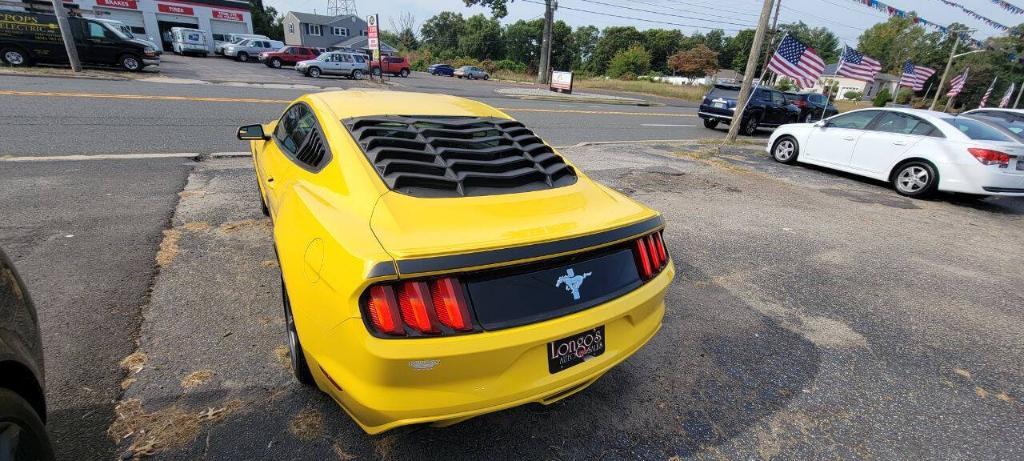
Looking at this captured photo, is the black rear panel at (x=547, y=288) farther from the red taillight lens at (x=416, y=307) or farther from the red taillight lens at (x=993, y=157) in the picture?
the red taillight lens at (x=993, y=157)

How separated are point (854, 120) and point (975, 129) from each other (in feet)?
5.52

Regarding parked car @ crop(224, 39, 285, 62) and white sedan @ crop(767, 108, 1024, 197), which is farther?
parked car @ crop(224, 39, 285, 62)

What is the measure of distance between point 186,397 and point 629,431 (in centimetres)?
218

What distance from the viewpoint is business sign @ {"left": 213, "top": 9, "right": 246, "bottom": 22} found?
40938 millimetres

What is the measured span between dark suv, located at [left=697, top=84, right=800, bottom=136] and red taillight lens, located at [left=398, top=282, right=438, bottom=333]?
16705 mm


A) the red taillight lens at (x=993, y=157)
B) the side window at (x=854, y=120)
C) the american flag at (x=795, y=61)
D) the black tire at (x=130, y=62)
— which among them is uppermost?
the american flag at (x=795, y=61)

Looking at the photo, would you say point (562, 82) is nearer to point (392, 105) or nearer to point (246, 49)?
point (246, 49)

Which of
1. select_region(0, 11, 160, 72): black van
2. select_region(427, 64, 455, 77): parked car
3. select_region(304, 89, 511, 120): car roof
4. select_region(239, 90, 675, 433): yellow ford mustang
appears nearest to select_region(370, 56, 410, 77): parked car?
select_region(427, 64, 455, 77): parked car

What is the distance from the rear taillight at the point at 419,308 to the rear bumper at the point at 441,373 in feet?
0.14

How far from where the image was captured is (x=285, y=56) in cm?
2838

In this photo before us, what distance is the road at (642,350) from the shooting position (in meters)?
2.20

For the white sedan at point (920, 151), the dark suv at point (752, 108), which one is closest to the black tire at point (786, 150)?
the white sedan at point (920, 151)

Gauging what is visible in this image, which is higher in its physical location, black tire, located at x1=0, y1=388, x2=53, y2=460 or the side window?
the side window

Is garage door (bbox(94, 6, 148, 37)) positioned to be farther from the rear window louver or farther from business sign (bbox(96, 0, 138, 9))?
the rear window louver
